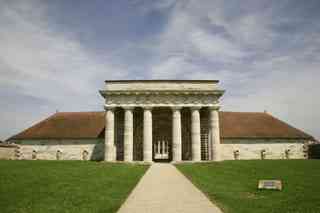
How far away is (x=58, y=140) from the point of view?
32500 millimetres

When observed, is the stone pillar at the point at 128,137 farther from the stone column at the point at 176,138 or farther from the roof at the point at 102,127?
the roof at the point at 102,127

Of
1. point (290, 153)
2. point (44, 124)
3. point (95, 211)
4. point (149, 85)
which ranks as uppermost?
point (149, 85)

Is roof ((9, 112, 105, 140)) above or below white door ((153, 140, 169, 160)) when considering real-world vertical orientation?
above

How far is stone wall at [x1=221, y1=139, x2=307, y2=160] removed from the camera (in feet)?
107

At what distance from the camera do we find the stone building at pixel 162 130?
28359 millimetres

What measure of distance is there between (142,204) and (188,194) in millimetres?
2246

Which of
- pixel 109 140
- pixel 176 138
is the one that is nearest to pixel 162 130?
pixel 176 138

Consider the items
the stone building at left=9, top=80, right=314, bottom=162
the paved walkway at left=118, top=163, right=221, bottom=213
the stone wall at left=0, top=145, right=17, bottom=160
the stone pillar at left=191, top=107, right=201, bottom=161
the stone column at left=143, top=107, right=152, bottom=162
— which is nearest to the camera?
the paved walkway at left=118, top=163, right=221, bottom=213

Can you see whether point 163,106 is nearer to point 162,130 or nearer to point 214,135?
point 162,130

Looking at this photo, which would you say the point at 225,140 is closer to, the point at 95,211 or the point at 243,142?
the point at 243,142

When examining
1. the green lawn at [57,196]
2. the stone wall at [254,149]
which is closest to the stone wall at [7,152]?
the green lawn at [57,196]

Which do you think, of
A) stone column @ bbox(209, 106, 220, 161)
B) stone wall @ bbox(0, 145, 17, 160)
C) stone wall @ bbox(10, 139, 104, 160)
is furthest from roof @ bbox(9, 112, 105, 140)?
→ stone column @ bbox(209, 106, 220, 161)

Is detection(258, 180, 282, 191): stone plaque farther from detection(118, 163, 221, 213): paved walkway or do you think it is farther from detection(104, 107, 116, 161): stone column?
detection(104, 107, 116, 161): stone column

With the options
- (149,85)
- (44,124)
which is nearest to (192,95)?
(149,85)
